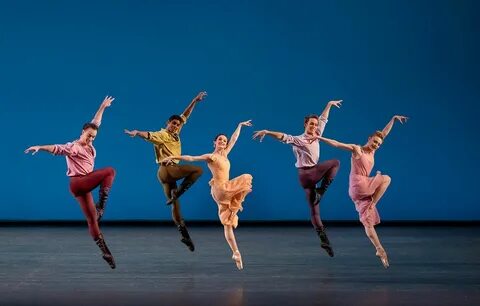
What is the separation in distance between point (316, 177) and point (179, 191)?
1.30 m

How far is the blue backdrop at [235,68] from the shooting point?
12.4 metres

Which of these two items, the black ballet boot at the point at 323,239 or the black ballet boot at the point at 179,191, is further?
the black ballet boot at the point at 323,239

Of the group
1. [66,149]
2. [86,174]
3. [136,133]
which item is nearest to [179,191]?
[136,133]

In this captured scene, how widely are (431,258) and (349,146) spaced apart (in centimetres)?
194

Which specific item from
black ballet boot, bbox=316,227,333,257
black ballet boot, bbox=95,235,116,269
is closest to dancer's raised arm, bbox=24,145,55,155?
black ballet boot, bbox=95,235,116,269

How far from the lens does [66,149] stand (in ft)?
25.7

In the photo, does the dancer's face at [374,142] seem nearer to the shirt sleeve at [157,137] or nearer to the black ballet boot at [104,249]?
the shirt sleeve at [157,137]

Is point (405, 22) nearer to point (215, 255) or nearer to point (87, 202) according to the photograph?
point (215, 255)

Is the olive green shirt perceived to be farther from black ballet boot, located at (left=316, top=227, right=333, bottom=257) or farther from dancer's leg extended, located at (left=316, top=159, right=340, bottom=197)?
black ballet boot, located at (left=316, top=227, right=333, bottom=257)

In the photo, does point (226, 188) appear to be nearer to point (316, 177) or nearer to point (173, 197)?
point (173, 197)

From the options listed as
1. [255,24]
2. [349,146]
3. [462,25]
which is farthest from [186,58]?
[349,146]

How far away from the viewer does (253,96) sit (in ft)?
40.8

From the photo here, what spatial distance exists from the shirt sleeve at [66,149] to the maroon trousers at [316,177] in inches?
84.6

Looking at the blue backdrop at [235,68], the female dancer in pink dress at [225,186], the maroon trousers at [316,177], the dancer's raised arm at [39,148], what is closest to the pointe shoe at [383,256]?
the maroon trousers at [316,177]
